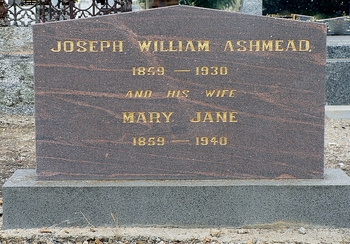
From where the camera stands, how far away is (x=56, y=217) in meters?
4.16

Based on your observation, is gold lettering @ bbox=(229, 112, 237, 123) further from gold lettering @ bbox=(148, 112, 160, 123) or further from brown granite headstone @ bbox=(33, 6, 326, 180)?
gold lettering @ bbox=(148, 112, 160, 123)

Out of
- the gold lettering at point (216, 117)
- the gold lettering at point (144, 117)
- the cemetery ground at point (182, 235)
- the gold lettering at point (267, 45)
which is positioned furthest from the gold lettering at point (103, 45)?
the cemetery ground at point (182, 235)

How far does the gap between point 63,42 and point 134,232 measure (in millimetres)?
1282

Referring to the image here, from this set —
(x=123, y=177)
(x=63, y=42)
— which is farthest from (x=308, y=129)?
(x=63, y=42)

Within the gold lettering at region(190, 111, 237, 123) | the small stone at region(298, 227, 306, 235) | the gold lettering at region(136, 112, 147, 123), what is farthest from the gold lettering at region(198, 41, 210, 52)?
the small stone at region(298, 227, 306, 235)

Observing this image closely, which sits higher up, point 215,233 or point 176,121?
point 176,121

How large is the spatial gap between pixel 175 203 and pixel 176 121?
1.72 feet

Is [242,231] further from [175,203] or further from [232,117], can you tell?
[232,117]

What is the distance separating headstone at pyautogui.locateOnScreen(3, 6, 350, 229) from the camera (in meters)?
4.15

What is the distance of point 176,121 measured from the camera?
4.22 meters

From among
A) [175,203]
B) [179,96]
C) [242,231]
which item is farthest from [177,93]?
[242,231]

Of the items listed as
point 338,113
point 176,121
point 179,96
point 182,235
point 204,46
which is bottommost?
point 182,235

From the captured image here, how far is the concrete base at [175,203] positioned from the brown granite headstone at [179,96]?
0.42ft

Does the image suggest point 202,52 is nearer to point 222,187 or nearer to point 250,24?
point 250,24
